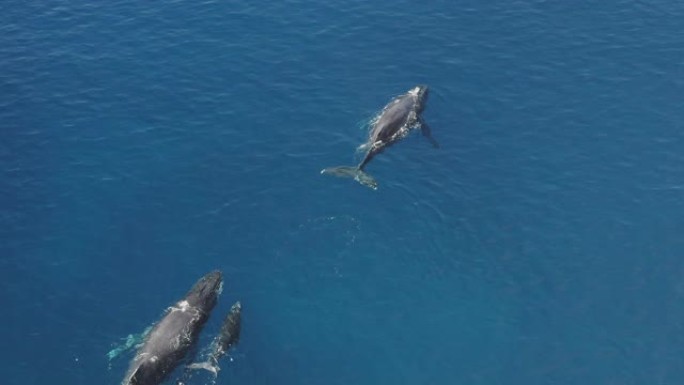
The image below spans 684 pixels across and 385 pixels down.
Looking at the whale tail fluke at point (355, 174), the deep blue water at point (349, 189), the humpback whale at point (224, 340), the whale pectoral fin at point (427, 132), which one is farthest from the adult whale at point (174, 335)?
the whale pectoral fin at point (427, 132)

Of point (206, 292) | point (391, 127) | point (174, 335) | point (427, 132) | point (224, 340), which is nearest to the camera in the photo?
point (174, 335)

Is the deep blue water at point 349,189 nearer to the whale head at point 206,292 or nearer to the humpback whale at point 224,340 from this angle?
the humpback whale at point 224,340

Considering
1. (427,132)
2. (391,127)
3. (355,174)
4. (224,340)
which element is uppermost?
(391,127)

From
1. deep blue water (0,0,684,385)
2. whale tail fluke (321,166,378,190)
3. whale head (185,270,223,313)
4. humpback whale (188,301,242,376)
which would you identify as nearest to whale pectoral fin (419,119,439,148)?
deep blue water (0,0,684,385)

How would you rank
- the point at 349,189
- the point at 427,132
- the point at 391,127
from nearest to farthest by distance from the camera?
the point at 349,189
the point at 391,127
the point at 427,132

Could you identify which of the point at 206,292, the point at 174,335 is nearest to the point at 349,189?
the point at 206,292

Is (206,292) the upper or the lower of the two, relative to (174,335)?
upper

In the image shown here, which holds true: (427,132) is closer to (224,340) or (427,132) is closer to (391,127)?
(391,127)
